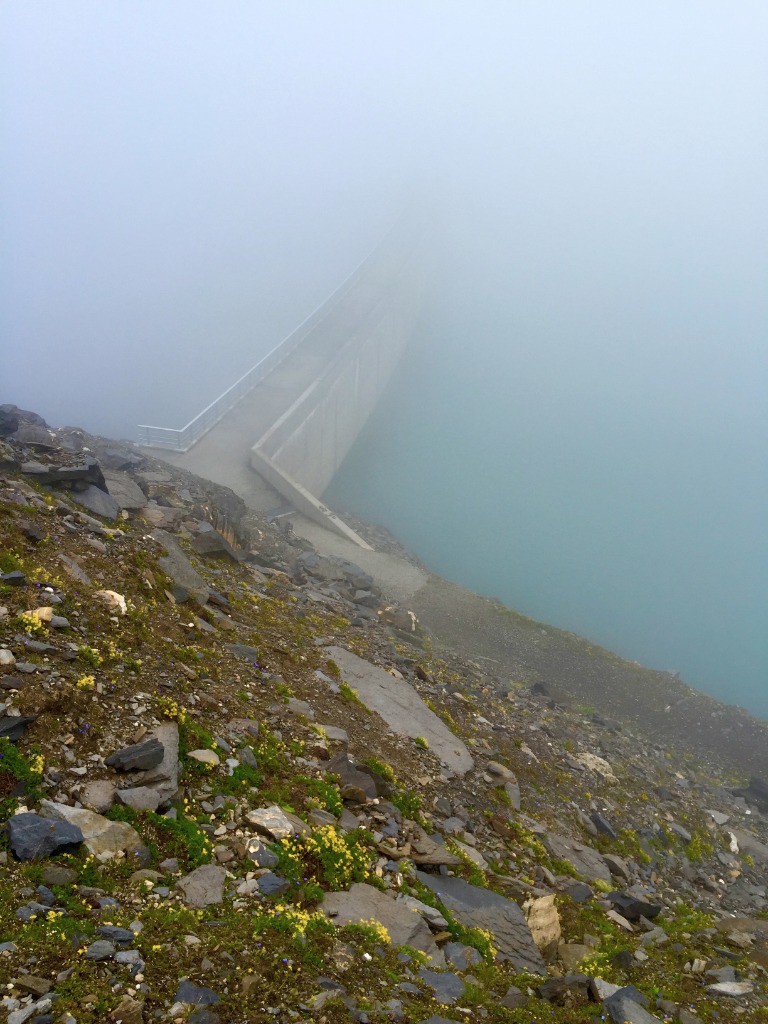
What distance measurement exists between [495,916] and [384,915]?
1.62m

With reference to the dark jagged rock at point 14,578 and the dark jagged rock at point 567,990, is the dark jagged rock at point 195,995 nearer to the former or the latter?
the dark jagged rock at point 567,990

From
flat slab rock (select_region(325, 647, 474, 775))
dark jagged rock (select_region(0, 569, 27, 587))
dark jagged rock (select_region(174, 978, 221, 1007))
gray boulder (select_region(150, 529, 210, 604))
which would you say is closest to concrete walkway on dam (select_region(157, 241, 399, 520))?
gray boulder (select_region(150, 529, 210, 604))

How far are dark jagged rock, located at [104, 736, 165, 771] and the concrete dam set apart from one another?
909 inches

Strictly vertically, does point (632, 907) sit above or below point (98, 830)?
below

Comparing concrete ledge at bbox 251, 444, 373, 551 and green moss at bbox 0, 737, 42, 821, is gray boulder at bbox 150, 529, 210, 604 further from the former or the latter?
concrete ledge at bbox 251, 444, 373, 551

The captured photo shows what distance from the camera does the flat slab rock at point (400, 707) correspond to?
10.7 metres

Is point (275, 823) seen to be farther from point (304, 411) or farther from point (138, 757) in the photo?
point (304, 411)

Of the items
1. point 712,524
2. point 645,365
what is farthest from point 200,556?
point 645,365

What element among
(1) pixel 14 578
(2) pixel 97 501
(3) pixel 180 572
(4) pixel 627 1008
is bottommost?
(4) pixel 627 1008

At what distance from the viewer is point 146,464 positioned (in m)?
23.4

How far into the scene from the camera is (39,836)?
529cm

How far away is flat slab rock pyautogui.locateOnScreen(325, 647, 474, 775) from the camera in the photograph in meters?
10.7

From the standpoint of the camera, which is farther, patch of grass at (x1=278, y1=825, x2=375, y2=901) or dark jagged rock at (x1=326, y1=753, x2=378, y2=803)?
dark jagged rock at (x1=326, y1=753, x2=378, y2=803)

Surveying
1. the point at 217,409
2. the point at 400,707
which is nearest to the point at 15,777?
the point at 400,707
